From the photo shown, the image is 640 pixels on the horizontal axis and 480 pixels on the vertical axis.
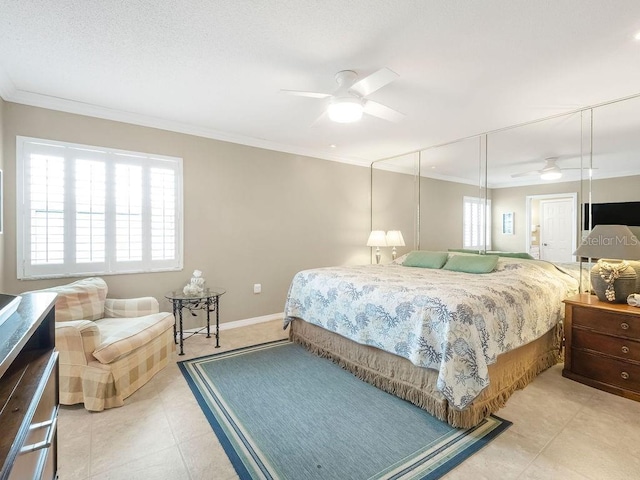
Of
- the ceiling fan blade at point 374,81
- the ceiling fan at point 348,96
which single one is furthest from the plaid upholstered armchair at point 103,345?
the ceiling fan blade at point 374,81

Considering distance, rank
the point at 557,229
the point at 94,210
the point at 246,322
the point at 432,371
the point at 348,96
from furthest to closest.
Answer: the point at 246,322, the point at 557,229, the point at 94,210, the point at 348,96, the point at 432,371

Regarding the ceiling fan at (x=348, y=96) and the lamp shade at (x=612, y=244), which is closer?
the ceiling fan at (x=348, y=96)

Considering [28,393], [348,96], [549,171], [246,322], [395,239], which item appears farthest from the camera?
[395,239]

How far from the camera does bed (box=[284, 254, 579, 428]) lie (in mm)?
2023

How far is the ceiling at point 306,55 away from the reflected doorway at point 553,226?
904mm

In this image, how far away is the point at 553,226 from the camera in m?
3.40

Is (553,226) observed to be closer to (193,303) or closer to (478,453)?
(478,453)

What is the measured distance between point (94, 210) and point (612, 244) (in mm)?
4768

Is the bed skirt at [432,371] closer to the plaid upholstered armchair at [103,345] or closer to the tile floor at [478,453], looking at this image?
the tile floor at [478,453]

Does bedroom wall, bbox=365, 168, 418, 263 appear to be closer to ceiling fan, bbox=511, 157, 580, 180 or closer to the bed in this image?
ceiling fan, bbox=511, 157, 580, 180

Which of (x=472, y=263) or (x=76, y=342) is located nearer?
(x=76, y=342)

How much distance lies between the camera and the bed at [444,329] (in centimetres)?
202

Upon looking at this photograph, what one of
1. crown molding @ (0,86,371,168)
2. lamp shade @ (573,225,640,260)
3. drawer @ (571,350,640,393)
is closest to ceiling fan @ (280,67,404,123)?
crown molding @ (0,86,371,168)

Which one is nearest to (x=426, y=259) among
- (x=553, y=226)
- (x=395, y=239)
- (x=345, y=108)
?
(x=395, y=239)
